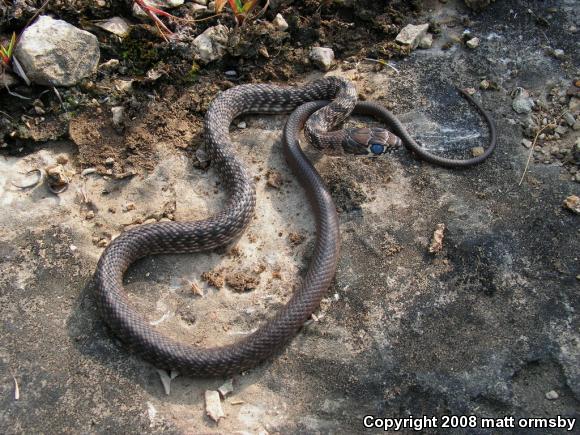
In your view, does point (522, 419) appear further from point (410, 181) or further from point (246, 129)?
point (246, 129)

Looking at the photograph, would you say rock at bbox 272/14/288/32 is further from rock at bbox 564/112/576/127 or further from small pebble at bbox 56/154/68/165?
rock at bbox 564/112/576/127

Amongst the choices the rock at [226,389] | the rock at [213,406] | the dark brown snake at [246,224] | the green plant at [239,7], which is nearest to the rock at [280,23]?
the green plant at [239,7]

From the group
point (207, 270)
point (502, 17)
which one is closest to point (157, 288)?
point (207, 270)

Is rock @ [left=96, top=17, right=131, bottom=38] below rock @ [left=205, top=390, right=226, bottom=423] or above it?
above

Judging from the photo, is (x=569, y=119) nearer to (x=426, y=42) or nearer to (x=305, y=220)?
(x=426, y=42)

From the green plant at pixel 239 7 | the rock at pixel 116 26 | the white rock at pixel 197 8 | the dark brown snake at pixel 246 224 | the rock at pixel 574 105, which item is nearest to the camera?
the dark brown snake at pixel 246 224

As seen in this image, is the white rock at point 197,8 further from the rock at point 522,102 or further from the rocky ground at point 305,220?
the rock at point 522,102

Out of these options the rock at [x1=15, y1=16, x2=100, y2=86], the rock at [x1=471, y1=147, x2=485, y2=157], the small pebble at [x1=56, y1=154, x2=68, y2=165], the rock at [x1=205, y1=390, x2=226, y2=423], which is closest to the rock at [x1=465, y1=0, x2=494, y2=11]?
the rock at [x1=471, y1=147, x2=485, y2=157]
